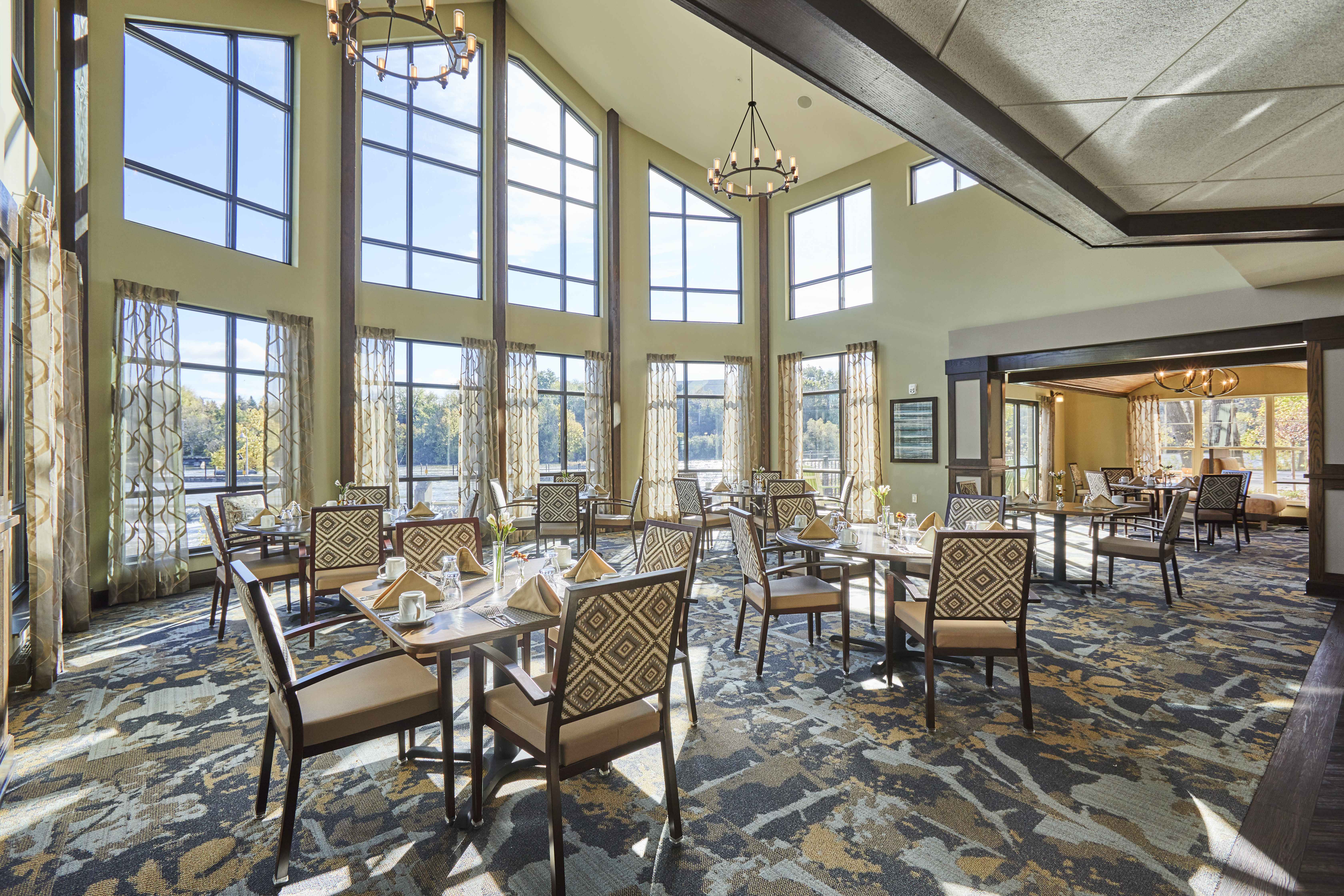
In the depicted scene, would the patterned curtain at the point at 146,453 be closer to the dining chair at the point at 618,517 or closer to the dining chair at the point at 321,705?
the dining chair at the point at 618,517

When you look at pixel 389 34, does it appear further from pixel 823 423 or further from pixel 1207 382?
pixel 1207 382

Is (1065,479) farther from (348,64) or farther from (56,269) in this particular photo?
(56,269)

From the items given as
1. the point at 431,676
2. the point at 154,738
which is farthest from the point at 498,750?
the point at 154,738

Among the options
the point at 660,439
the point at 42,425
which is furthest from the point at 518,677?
the point at 660,439

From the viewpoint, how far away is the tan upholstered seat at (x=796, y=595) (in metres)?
3.77

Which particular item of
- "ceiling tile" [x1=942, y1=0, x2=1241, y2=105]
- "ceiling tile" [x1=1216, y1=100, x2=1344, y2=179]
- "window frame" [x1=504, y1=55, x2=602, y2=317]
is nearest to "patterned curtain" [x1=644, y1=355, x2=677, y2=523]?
"window frame" [x1=504, y1=55, x2=602, y2=317]

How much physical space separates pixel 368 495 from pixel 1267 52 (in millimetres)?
6551

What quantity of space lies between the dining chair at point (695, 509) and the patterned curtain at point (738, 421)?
2.80 metres

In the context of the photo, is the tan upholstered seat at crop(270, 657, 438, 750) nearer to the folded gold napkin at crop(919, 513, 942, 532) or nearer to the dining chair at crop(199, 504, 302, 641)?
the dining chair at crop(199, 504, 302, 641)

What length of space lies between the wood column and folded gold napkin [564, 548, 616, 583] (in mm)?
6761

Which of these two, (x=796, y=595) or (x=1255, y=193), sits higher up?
(x=1255, y=193)

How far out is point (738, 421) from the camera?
10562 millimetres

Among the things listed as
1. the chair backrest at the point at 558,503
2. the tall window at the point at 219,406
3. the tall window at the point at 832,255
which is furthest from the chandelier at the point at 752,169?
the tall window at the point at 219,406

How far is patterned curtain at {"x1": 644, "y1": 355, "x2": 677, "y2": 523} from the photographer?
10.0 metres
